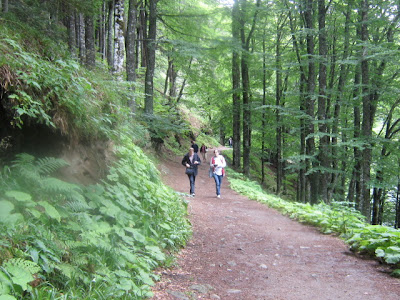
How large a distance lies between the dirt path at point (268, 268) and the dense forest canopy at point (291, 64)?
3654 millimetres

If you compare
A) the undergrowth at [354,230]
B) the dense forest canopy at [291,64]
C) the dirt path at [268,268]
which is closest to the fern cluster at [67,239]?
the dirt path at [268,268]

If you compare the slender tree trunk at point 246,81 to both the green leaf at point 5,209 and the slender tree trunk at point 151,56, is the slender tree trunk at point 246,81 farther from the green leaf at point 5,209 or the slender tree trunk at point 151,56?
the green leaf at point 5,209

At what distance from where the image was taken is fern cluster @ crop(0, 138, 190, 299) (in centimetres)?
233

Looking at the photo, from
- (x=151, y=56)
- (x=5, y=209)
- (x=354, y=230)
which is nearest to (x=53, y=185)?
(x=5, y=209)

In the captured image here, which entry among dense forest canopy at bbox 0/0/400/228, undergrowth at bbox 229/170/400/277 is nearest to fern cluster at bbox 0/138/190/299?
dense forest canopy at bbox 0/0/400/228

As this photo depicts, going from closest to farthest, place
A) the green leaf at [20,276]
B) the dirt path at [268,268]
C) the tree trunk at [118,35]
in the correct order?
the green leaf at [20,276], the dirt path at [268,268], the tree trunk at [118,35]

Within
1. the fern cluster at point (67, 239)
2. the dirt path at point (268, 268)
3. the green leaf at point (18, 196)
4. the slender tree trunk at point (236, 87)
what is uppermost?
the slender tree trunk at point (236, 87)

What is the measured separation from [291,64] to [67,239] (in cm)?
1085

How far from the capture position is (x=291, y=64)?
11.6 metres

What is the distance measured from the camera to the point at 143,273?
128 inches

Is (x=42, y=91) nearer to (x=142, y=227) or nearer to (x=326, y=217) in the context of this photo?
(x=142, y=227)

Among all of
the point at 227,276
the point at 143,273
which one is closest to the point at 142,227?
the point at 143,273

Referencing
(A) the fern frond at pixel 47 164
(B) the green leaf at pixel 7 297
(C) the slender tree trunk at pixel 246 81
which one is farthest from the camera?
(C) the slender tree trunk at pixel 246 81

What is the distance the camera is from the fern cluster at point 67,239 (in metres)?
2.33
